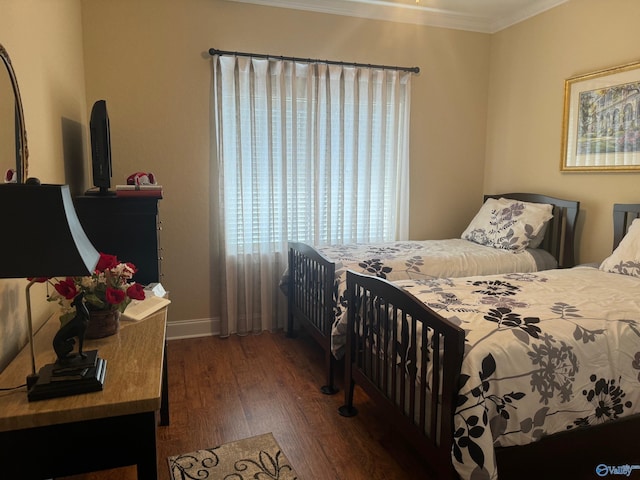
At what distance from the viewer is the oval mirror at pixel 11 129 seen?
1.44 m

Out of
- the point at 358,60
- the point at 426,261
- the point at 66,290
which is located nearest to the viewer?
the point at 66,290

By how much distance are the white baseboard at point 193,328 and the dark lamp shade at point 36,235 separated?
2.62m

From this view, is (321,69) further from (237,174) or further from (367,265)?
(367,265)

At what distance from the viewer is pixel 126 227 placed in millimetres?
2334

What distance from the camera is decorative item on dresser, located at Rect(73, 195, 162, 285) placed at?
230cm

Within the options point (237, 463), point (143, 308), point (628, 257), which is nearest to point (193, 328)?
point (237, 463)

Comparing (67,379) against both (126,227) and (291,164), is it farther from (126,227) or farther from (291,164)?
(291,164)

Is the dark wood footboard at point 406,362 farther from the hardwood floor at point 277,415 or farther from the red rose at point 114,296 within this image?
the red rose at point 114,296

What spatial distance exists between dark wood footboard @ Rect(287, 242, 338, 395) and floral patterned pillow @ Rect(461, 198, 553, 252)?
1510 millimetres

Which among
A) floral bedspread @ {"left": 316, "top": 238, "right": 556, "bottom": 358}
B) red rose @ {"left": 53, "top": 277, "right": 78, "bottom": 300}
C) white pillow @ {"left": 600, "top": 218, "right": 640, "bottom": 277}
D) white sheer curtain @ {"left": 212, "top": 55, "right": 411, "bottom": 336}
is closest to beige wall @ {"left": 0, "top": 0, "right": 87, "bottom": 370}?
red rose @ {"left": 53, "top": 277, "right": 78, "bottom": 300}

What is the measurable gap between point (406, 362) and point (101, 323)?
118 centimetres

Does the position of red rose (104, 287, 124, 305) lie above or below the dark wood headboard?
below

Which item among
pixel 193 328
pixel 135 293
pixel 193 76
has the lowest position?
pixel 193 328

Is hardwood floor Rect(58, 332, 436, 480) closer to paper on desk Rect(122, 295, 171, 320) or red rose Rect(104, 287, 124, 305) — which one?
paper on desk Rect(122, 295, 171, 320)
